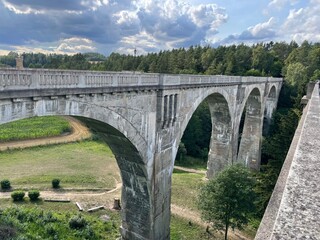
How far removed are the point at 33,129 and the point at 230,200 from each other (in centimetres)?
4370

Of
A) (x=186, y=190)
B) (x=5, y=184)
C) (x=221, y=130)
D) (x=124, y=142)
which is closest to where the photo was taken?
(x=124, y=142)

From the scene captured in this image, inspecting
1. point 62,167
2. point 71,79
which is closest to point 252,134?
point 62,167

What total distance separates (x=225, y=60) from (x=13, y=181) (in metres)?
58.8

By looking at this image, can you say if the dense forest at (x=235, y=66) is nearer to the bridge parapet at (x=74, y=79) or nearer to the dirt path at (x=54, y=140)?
the dirt path at (x=54, y=140)

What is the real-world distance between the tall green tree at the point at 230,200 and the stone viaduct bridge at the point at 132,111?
11.3 feet

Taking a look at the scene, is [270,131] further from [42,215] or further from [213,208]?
[42,215]

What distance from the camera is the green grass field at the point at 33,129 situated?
4741 cm

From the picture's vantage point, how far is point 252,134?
41062 mm

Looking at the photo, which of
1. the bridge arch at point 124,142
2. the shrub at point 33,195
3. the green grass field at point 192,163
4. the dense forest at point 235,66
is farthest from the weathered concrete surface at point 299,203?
the green grass field at point 192,163

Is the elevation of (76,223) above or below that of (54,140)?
above

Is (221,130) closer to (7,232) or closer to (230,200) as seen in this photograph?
(230,200)

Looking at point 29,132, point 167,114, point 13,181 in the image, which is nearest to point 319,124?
point 167,114

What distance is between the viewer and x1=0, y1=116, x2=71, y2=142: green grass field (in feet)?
156

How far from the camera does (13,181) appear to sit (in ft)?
97.2
